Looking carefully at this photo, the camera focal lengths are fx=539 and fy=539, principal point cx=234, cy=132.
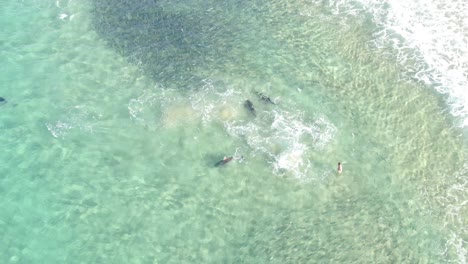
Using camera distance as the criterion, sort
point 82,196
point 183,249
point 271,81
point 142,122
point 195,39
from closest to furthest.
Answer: point 183,249 < point 82,196 < point 142,122 < point 271,81 < point 195,39

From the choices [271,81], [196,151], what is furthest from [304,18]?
[196,151]

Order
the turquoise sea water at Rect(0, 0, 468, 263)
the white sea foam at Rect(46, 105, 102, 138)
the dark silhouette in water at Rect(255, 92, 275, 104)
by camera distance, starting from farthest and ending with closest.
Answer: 1. the dark silhouette in water at Rect(255, 92, 275, 104)
2. the white sea foam at Rect(46, 105, 102, 138)
3. the turquoise sea water at Rect(0, 0, 468, 263)

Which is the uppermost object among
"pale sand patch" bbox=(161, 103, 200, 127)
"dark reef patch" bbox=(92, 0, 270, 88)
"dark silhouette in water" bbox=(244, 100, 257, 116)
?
"dark reef patch" bbox=(92, 0, 270, 88)

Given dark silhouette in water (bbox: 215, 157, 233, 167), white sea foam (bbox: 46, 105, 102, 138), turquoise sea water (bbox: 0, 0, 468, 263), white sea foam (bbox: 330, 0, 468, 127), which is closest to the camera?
turquoise sea water (bbox: 0, 0, 468, 263)

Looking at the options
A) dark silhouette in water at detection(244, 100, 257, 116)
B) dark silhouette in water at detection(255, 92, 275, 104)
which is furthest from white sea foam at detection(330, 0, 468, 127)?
dark silhouette in water at detection(244, 100, 257, 116)

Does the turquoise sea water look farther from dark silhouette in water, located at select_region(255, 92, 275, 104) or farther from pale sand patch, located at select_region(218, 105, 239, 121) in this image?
dark silhouette in water, located at select_region(255, 92, 275, 104)

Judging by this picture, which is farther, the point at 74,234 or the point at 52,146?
the point at 52,146

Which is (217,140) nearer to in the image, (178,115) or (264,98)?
(178,115)

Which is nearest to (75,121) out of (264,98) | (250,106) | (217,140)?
(217,140)

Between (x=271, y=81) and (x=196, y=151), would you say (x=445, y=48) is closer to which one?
(x=271, y=81)
